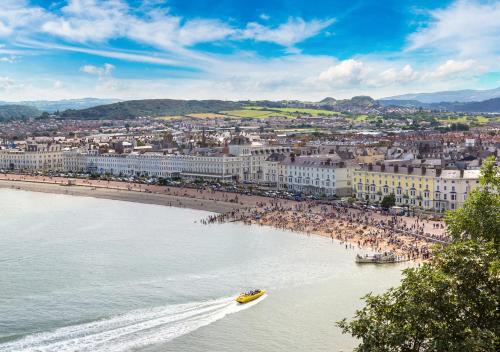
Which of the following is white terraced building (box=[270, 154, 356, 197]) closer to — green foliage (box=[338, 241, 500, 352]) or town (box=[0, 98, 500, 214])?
town (box=[0, 98, 500, 214])

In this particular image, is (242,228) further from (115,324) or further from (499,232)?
(499,232)

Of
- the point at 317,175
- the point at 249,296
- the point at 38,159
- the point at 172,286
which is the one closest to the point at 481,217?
the point at 249,296

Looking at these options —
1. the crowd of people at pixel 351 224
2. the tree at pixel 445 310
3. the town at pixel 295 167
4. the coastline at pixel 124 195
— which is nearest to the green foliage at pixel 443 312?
the tree at pixel 445 310

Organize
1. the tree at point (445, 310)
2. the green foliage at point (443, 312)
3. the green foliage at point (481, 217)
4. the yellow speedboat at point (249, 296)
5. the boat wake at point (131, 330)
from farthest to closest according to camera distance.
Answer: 1. the yellow speedboat at point (249, 296)
2. the boat wake at point (131, 330)
3. the green foliage at point (481, 217)
4. the green foliage at point (443, 312)
5. the tree at point (445, 310)

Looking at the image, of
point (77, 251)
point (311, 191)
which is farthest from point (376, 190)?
Result: point (77, 251)

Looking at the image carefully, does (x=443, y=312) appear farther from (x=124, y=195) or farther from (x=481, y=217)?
(x=124, y=195)

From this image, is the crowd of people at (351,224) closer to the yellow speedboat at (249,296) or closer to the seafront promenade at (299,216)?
the seafront promenade at (299,216)

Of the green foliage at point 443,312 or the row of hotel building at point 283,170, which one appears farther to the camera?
the row of hotel building at point 283,170
